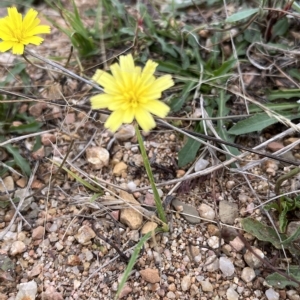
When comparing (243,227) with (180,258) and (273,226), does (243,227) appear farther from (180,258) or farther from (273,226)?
(180,258)

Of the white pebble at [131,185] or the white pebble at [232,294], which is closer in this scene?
the white pebble at [232,294]

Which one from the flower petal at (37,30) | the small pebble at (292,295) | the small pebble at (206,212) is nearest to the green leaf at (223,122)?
the small pebble at (206,212)

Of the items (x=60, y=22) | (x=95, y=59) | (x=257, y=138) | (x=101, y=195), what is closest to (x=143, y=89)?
(x=101, y=195)

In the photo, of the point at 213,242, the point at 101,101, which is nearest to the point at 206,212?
the point at 213,242

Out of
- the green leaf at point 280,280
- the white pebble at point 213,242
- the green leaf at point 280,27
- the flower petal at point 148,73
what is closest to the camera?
the flower petal at point 148,73

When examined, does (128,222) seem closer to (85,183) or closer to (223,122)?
(85,183)

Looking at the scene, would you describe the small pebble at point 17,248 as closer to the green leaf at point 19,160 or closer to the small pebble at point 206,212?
the green leaf at point 19,160

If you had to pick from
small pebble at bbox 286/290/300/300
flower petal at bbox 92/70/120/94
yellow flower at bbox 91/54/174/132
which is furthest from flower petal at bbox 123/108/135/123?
small pebble at bbox 286/290/300/300
